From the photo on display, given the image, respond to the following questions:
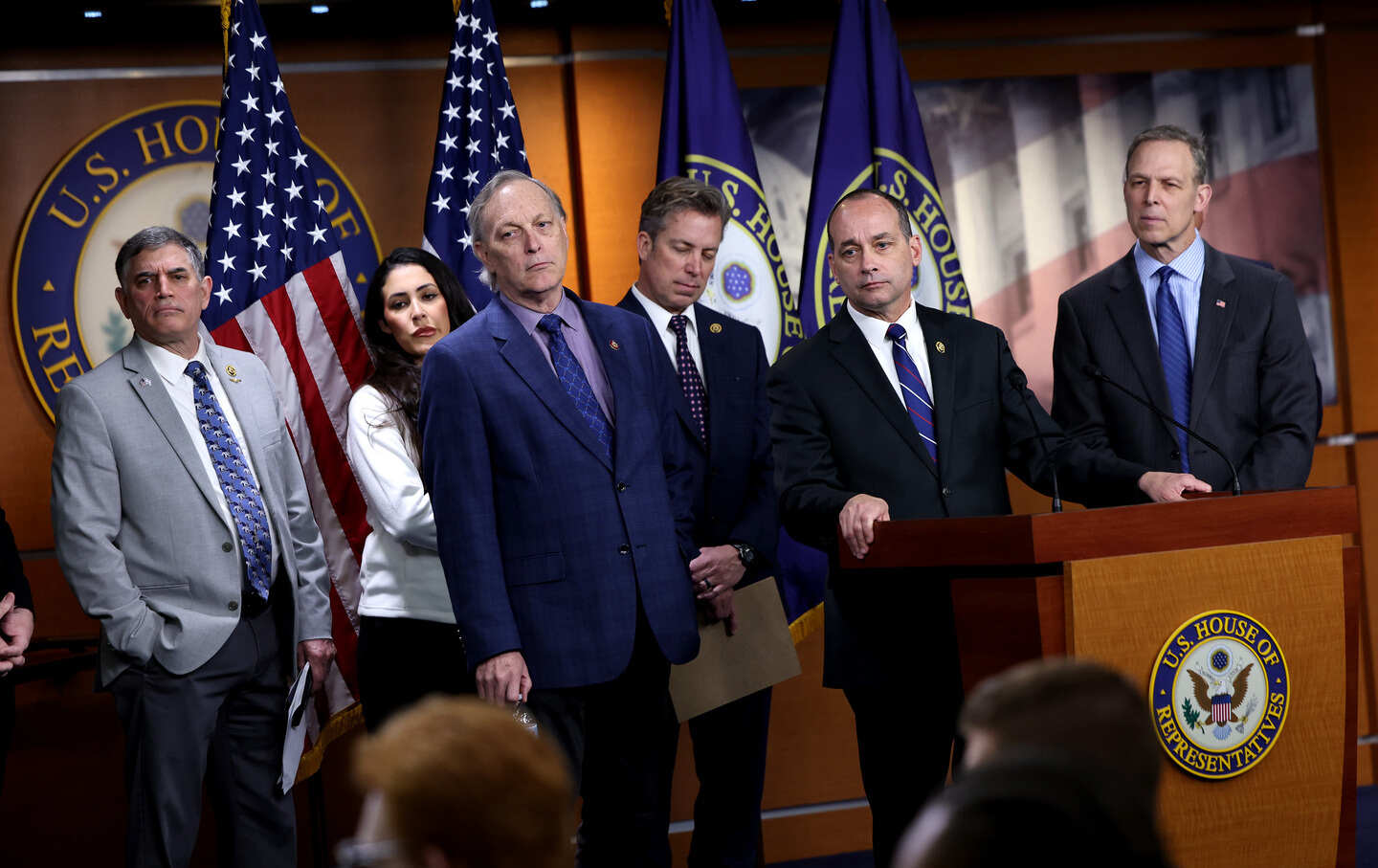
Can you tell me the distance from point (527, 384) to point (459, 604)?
18.1 inches

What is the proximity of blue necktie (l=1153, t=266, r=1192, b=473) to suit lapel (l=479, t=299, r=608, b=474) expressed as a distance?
4.62 feet

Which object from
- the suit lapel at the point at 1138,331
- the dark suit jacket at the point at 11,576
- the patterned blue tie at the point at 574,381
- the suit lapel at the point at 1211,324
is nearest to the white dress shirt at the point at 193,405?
the dark suit jacket at the point at 11,576

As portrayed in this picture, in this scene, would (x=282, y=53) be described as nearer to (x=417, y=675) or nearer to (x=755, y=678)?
(x=417, y=675)

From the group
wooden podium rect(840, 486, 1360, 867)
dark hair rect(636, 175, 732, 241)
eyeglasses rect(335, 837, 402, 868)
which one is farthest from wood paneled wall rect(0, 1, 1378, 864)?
eyeglasses rect(335, 837, 402, 868)

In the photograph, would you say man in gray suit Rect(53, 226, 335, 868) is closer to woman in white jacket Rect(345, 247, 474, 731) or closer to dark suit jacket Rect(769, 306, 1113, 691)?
woman in white jacket Rect(345, 247, 474, 731)

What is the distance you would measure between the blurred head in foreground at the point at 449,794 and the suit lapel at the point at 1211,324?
2.49 metres

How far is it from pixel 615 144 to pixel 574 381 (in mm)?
2092

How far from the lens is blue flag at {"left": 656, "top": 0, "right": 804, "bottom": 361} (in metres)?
4.32

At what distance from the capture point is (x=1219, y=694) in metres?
2.13

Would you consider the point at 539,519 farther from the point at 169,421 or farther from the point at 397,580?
the point at 169,421

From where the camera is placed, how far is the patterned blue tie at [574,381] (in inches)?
112

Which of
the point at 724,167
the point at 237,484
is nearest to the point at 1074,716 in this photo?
the point at 237,484

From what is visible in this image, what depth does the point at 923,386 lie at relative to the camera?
2979mm

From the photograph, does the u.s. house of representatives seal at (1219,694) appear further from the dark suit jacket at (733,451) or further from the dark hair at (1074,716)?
the dark suit jacket at (733,451)
